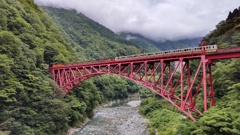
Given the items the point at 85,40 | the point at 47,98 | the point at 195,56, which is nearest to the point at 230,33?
the point at 195,56

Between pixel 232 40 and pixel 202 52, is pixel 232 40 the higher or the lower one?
the higher one

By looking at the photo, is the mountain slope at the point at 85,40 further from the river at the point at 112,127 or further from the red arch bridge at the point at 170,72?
the red arch bridge at the point at 170,72

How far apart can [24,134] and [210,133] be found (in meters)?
18.3

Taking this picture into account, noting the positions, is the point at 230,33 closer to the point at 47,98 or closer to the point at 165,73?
the point at 165,73

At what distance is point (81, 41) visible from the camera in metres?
141

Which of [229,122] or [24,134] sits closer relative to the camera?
[229,122]

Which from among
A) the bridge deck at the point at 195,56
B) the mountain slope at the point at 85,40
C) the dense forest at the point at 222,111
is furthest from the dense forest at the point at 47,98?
the mountain slope at the point at 85,40

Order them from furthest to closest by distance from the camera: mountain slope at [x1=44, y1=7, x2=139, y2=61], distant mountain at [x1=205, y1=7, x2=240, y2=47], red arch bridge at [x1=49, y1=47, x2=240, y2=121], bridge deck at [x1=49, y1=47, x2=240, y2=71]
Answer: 1. mountain slope at [x1=44, y1=7, x2=139, y2=61]
2. distant mountain at [x1=205, y1=7, x2=240, y2=47]
3. red arch bridge at [x1=49, y1=47, x2=240, y2=121]
4. bridge deck at [x1=49, y1=47, x2=240, y2=71]

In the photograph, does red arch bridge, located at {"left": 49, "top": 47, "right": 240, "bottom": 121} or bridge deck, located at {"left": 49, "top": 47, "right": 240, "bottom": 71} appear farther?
red arch bridge, located at {"left": 49, "top": 47, "right": 240, "bottom": 121}

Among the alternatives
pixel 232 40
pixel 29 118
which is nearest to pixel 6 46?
pixel 29 118

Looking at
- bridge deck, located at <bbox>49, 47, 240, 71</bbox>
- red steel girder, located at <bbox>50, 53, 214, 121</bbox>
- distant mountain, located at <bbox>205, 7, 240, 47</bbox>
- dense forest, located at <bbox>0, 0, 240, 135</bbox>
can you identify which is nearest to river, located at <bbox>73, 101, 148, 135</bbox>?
dense forest, located at <bbox>0, 0, 240, 135</bbox>

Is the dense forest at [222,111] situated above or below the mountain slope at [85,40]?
below

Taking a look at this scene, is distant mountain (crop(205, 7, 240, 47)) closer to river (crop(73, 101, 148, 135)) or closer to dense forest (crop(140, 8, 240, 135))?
dense forest (crop(140, 8, 240, 135))

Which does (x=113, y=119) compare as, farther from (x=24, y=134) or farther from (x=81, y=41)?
(x=81, y=41)
